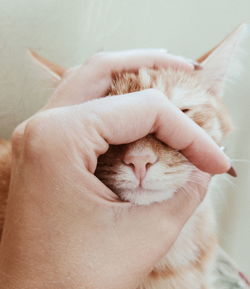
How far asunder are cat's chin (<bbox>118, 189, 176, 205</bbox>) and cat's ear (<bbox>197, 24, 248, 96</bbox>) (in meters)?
0.36

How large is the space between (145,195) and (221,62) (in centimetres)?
42

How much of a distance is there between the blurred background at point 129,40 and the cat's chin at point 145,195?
2.24 feet

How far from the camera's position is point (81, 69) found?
78 centimetres

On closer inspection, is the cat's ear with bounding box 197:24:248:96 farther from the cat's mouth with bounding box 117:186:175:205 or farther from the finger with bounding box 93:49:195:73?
the cat's mouth with bounding box 117:186:175:205

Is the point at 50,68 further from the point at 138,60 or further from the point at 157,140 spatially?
the point at 157,140

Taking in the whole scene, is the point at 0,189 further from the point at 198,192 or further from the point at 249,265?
the point at 249,265

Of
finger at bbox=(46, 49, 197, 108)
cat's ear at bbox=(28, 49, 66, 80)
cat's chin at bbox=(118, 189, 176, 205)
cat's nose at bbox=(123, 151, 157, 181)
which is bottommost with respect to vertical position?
cat's chin at bbox=(118, 189, 176, 205)

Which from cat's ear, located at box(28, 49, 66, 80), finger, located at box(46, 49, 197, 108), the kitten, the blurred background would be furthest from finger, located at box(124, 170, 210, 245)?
the blurred background

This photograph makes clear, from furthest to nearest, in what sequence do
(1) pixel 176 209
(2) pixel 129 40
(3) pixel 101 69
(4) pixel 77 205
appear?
(2) pixel 129 40 < (3) pixel 101 69 < (1) pixel 176 209 < (4) pixel 77 205

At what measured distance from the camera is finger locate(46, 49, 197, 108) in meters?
0.74

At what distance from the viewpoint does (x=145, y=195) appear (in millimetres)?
690

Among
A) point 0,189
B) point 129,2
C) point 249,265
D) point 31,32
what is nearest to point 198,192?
point 0,189

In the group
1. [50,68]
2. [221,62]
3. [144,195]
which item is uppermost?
[221,62]

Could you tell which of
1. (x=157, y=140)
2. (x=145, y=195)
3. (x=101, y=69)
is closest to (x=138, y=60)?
(x=101, y=69)
